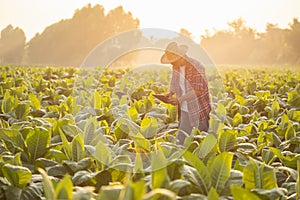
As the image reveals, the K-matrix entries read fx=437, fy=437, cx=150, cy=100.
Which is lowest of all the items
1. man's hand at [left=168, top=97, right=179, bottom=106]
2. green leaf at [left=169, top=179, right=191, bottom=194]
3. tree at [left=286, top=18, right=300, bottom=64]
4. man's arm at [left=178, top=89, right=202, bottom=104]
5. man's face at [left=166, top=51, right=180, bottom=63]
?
green leaf at [left=169, top=179, right=191, bottom=194]

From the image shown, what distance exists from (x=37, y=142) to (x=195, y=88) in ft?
7.32

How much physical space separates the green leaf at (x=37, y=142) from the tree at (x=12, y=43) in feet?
198

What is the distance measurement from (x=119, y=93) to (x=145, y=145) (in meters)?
4.58

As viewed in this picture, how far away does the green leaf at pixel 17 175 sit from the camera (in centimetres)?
229

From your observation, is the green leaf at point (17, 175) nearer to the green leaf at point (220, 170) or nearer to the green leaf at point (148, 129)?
the green leaf at point (220, 170)

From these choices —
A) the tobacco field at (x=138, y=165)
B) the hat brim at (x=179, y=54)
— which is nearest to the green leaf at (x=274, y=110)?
the tobacco field at (x=138, y=165)

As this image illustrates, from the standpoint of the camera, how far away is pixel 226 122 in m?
4.74

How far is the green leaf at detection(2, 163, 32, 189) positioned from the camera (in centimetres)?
229

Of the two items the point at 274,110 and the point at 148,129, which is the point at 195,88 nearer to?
the point at 274,110


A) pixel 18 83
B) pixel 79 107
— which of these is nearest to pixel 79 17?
pixel 18 83

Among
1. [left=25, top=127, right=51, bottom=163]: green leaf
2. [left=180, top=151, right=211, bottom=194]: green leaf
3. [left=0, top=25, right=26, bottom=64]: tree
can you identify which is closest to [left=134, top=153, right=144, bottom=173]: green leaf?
[left=180, top=151, right=211, bottom=194]: green leaf

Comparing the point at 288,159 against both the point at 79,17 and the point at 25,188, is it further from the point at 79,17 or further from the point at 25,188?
the point at 79,17

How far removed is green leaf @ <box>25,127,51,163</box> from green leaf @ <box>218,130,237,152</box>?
1.30m

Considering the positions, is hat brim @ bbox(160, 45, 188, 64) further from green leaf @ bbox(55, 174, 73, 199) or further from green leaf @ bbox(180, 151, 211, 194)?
green leaf @ bbox(55, 174, 73, 199)
